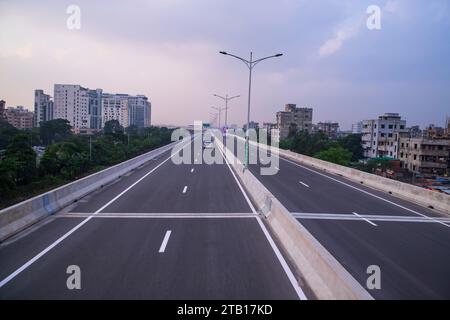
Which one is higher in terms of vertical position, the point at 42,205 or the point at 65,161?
the point at 65,161

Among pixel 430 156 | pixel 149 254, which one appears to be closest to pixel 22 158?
pixel 149 254

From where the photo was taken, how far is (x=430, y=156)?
3159 inches

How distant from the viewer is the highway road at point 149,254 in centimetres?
730

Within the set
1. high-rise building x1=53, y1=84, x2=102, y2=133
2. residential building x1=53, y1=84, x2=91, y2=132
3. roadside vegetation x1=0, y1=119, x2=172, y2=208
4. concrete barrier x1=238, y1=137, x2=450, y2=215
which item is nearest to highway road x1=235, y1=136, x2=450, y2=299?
concrete barrier x1=238, y1=137, x2=450, y2=215

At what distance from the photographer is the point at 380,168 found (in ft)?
236

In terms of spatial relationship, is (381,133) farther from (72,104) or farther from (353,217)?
(72,104)

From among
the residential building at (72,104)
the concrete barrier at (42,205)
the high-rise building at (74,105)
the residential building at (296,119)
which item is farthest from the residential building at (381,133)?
the residential building at (72,104)

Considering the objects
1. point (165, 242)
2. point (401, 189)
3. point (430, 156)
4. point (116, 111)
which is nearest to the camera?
point (165, 242)

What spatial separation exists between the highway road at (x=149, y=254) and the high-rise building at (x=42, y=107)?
469 feet

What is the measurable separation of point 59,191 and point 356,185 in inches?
736

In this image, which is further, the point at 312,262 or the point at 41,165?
the point at 41,165

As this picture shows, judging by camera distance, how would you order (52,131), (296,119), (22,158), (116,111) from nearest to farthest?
(22,158), (52,131), (116,111), (296,119)

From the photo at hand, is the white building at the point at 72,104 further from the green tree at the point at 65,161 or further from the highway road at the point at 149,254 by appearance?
the highway road at the point at 149,254

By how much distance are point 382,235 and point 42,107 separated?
154 m
